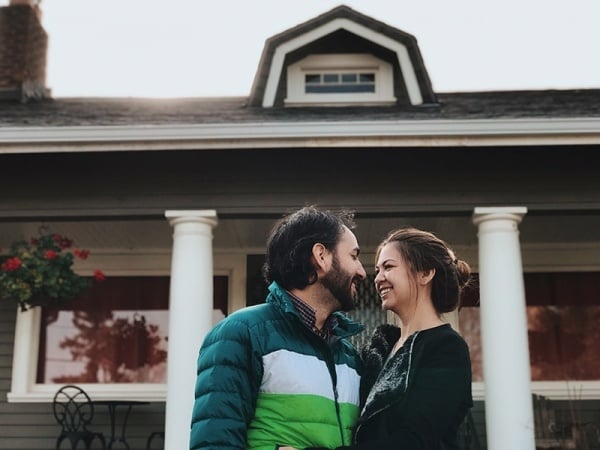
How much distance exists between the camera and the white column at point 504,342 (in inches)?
215

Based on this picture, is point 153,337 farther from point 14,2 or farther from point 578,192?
point 14,2

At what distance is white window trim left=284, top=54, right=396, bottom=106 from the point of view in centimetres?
792

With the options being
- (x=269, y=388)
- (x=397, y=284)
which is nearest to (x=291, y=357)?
(x=269, y=388)

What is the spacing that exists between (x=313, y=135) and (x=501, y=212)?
1.58 m

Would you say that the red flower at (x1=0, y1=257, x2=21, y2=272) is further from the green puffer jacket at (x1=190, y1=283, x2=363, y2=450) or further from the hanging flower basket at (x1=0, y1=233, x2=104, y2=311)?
the green puffer jacket at (x1=190, y1=283, x2=363, y2=450)

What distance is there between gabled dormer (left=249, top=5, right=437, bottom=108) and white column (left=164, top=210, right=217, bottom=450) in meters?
2.28

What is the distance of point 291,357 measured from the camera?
75.3 inches

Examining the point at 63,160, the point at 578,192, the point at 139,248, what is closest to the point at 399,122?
the point at 578,192

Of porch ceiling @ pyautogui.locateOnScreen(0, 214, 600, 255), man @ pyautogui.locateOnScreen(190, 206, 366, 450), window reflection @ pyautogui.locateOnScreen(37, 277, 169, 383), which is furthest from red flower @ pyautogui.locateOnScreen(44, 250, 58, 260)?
man @ pyautogui.locateOnScreen(190, 206, 366, 450)

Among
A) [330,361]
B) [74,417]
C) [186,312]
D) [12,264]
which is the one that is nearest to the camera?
[330,361]

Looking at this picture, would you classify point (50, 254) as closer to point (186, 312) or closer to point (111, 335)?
point (186, 312)

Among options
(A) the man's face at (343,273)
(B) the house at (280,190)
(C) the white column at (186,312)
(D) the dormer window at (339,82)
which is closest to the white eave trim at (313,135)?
(B) the house at (280,190)

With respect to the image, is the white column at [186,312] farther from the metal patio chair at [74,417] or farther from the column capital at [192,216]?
the metal patio chair at [74,417]

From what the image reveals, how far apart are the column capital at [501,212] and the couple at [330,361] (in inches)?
150
